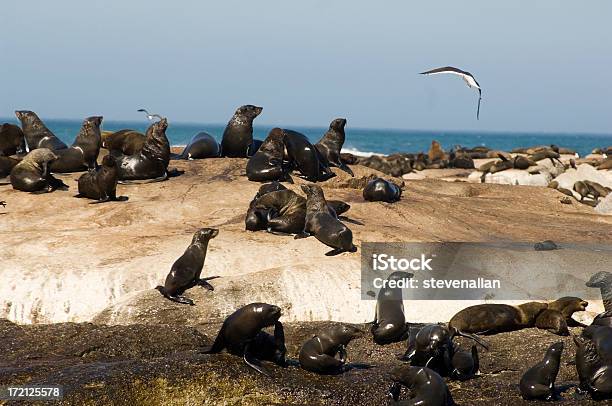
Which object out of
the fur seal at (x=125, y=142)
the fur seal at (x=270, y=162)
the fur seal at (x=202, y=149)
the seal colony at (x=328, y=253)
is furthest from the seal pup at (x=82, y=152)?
the fur seal at (x=270, y=162)

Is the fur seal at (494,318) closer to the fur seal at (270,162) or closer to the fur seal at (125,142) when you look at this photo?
the fur seal at (270,162)

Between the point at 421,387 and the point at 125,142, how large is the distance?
37.6 ft

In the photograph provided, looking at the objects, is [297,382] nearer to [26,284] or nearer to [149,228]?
[26,284]

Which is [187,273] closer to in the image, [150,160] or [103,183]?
[103,183]

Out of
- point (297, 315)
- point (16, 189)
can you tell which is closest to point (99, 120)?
point (16, 189)

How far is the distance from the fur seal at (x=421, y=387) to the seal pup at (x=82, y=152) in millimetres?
9940

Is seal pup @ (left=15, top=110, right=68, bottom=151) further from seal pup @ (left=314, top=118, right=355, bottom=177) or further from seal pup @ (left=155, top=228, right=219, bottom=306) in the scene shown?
seal pup @ (left=155, top=228, right=219, bottom=306)

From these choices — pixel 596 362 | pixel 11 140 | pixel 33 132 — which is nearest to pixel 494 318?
pixel 596 362

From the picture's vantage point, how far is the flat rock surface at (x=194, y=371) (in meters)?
6.93

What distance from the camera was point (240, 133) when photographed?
17.0 metres

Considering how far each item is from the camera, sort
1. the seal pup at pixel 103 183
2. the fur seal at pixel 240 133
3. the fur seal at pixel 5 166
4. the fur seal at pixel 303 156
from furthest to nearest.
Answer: the fur seal at pixel 240 133 < the fur seal at pixel 5 166 < the fur seal at pixel 303 156 < the seal pup at pixel 103 183

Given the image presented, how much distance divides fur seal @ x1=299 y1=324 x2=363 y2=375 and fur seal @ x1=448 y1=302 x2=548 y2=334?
6.24 feet

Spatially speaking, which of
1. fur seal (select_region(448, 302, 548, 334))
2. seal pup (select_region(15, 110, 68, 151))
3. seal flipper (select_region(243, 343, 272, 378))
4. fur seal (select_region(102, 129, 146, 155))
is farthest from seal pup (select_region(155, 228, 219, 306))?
seal pup (select_region(15, 110, 68, 151))

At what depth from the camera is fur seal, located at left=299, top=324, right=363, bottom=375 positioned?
7.45 m
